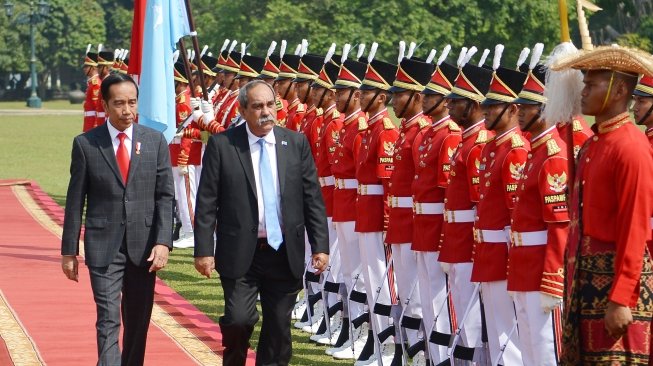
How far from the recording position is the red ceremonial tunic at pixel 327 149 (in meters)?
11.3

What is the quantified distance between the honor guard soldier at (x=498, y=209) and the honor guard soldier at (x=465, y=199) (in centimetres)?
31

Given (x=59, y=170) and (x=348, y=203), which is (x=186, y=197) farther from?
(x=59, y=170)

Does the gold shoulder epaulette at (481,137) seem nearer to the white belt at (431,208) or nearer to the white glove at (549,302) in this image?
the white belt at (431,208)

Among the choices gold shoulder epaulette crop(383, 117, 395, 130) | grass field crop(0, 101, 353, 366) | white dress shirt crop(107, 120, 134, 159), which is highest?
white dress shirt crop(107, 120, 134, 159)

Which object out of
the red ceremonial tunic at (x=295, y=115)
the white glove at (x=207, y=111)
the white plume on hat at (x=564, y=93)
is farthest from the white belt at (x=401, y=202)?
the white glove at (x=207, y=111)

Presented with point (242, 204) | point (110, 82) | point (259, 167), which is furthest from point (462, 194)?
point (110, 82)

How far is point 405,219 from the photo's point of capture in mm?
9344

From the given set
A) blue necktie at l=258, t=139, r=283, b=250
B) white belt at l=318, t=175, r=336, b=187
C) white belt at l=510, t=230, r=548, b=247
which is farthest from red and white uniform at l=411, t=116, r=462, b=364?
white belt at l=318, t=175, r=336, b=187

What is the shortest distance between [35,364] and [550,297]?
3689 mm

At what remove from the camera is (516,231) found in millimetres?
7570

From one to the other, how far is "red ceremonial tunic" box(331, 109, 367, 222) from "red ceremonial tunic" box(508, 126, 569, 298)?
2.95 meters

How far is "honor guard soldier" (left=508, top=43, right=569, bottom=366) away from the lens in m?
7.34

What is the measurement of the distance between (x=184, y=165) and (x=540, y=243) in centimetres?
965

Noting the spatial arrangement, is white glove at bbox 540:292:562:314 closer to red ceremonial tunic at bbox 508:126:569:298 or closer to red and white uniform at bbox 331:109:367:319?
red ceremonial tunic at bbox 508:126:569:298
